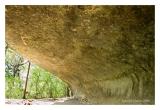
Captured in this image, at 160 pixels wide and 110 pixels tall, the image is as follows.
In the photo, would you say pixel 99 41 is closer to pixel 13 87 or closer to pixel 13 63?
pixel 13 87

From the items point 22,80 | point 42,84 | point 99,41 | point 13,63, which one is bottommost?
point 42,84

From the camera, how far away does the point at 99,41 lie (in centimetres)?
381

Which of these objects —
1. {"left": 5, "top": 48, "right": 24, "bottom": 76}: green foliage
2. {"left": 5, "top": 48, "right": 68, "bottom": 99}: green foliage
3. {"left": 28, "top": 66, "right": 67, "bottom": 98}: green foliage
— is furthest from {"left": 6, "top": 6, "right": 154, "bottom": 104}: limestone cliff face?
{"left": 28, "top": 66, "right": 67, "bottom": 98}: green foliage

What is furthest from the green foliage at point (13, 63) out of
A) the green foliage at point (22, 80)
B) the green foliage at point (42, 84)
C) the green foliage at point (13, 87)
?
the green foliage at point (42, 84)

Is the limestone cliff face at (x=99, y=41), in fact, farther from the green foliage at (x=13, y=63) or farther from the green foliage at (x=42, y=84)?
the green foliage at (x=42, y=84)

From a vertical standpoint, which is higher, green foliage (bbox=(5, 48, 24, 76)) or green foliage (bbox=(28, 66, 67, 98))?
green foliage (bbox=(5, 48, 24, 76))

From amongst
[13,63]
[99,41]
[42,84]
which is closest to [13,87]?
[13,63]

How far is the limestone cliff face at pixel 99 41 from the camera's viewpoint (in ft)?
11.3

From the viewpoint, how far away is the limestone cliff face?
11.3ft

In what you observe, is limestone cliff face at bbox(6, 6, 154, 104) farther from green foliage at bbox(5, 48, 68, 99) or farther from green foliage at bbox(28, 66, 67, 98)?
green foliage at bbox(28, 66, 67, 98)
